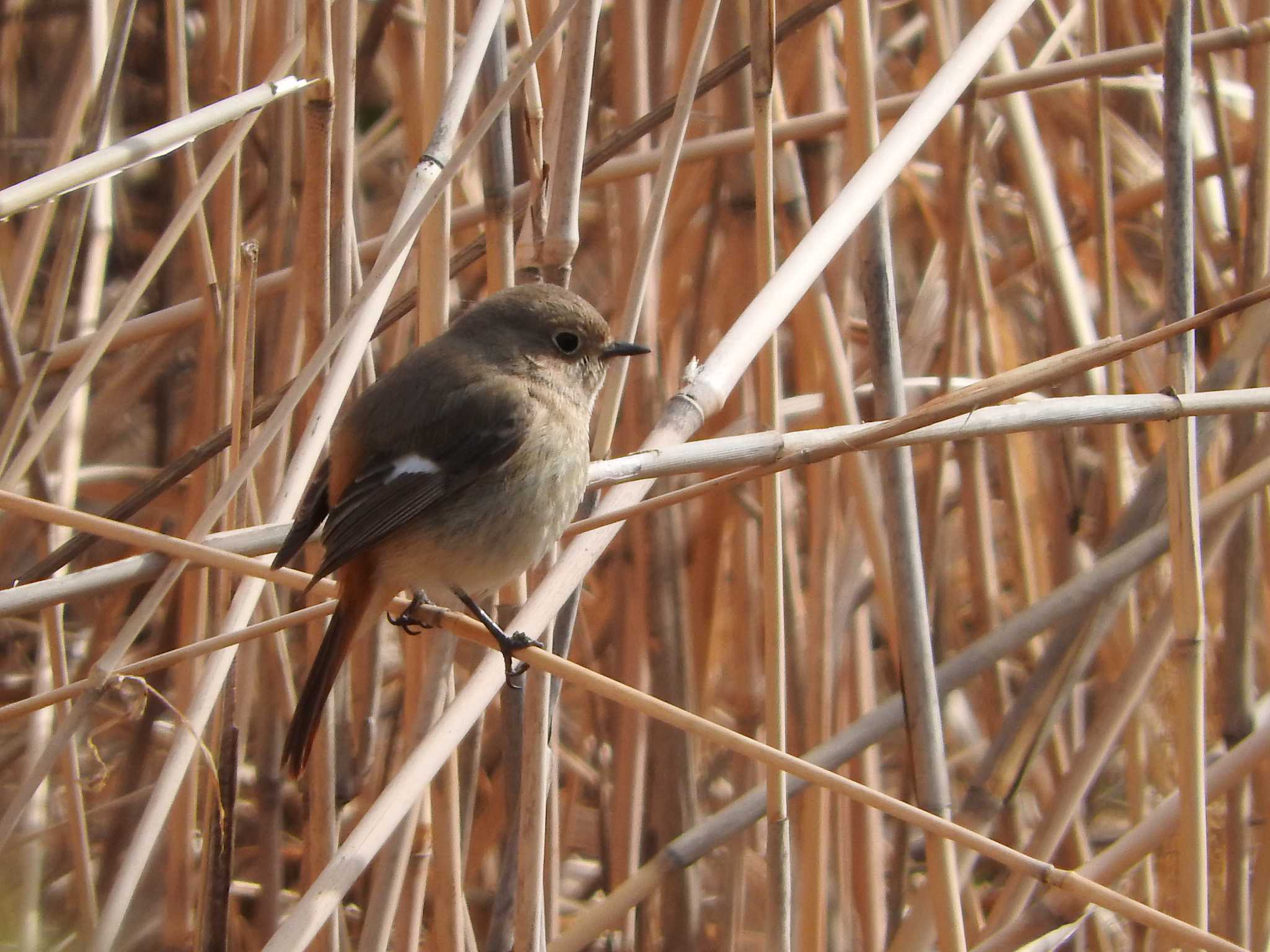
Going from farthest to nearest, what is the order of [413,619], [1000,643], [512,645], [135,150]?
[1000,643]
[413,619]
[512,645]
[135,150]

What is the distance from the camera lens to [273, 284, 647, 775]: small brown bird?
207 cm

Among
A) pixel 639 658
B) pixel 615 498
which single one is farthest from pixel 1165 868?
pixel 615 498

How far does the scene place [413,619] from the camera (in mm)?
2166

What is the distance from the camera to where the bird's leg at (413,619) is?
212 centimetres

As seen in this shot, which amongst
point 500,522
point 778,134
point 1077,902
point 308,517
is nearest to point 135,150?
point 308,517

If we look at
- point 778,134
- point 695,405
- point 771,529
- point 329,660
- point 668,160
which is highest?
point 778,134

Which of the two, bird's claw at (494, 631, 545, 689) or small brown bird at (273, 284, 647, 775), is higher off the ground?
small brown bird at (273, 284, 647, 775)

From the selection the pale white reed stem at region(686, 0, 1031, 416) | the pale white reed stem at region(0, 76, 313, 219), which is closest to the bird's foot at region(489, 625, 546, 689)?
the pale white reed stem at region(686, 0, 1031, 416)

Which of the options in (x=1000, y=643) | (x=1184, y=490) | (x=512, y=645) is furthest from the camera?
(x=1000, y=643)

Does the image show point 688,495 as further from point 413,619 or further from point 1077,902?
point 1077,902

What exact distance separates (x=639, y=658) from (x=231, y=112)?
4.57 feet

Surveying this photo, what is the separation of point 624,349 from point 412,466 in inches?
15.8

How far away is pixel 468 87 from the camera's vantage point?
6.19ft

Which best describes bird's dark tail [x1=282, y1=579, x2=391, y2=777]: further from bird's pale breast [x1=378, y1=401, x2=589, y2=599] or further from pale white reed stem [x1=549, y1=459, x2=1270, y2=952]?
pale white reed stem [x1=549, y1=459, x2=1270, y2=952]
